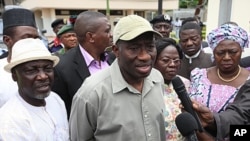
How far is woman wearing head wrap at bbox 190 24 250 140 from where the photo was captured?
2359 mm

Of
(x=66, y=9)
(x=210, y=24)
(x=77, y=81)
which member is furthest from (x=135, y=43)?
(x=66, y=9)

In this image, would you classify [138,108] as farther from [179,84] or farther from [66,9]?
[66,9]

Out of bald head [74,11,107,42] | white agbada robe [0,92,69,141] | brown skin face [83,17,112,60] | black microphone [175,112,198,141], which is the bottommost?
white agbada robe [0,92,69,141]

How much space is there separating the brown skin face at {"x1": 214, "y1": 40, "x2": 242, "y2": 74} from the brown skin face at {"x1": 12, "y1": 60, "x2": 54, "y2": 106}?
147 cm

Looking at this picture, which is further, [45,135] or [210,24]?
[210,24]

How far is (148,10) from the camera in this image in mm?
27766

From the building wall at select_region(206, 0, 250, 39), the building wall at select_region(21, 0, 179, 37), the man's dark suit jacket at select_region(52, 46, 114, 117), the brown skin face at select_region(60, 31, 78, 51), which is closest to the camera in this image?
the man's dark suit jacket at select_region(52, 46, 114, 117)

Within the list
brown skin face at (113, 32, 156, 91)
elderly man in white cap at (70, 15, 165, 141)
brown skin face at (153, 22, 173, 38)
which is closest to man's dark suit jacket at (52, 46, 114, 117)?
elderly man in white cap at (70, 15, 165, 141)

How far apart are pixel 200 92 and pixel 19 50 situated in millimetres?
1507

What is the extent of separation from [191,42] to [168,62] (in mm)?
1374

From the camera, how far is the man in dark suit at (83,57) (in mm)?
2691

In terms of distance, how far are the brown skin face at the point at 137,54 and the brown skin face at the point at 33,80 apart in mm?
578

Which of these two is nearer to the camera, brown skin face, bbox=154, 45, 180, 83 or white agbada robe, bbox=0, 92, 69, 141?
white agbada robe, bbox=0, 92, 69, 141

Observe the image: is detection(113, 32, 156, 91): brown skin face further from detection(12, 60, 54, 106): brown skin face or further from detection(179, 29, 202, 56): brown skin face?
detection(179, 29, 202, 56): brown skin face
